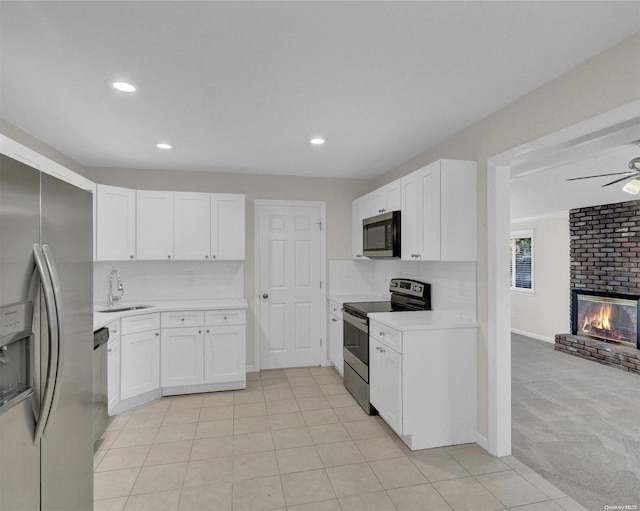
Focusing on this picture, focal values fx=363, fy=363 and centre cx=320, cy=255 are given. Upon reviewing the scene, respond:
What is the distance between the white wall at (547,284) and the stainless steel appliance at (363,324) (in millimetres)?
3590

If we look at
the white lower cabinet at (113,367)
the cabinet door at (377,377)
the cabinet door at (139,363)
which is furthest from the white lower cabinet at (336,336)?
the white lower cabinet at (113,367)

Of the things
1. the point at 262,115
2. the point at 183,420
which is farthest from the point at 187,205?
the point at 183,420

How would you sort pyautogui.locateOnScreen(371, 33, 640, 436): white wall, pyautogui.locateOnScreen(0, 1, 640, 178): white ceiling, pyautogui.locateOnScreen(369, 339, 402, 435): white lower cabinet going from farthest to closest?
pyautogui.locateOnScreen(369, 339, 402, 435): white lower cabinet
pyautogui.locateOnScreen(371, 33, 640, 436): white wall
pyautogui.locateOnScreen(0, 1, 640, 178): white ceiling

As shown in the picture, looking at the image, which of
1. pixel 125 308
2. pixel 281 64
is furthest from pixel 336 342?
pixel 281 64

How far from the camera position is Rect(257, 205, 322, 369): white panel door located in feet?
15.1

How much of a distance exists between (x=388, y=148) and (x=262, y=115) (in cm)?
136

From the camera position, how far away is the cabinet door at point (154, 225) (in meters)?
3.92

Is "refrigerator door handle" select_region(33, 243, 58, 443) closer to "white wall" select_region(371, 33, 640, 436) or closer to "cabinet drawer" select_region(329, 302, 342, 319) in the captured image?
"white wall" select_region(371, 33, 640, 436)

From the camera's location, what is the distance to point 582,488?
221 cm

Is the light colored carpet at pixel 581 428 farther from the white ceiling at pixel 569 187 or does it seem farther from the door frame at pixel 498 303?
the white ceiling at pixel 569 187

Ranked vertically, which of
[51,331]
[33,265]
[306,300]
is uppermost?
[33,265]

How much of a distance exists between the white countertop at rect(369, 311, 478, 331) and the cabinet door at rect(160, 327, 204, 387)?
186 centimetres

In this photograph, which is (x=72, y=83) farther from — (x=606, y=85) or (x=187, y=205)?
(x=606, y=85)

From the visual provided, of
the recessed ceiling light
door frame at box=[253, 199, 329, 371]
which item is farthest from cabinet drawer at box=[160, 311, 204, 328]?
the recessed ceiling light
